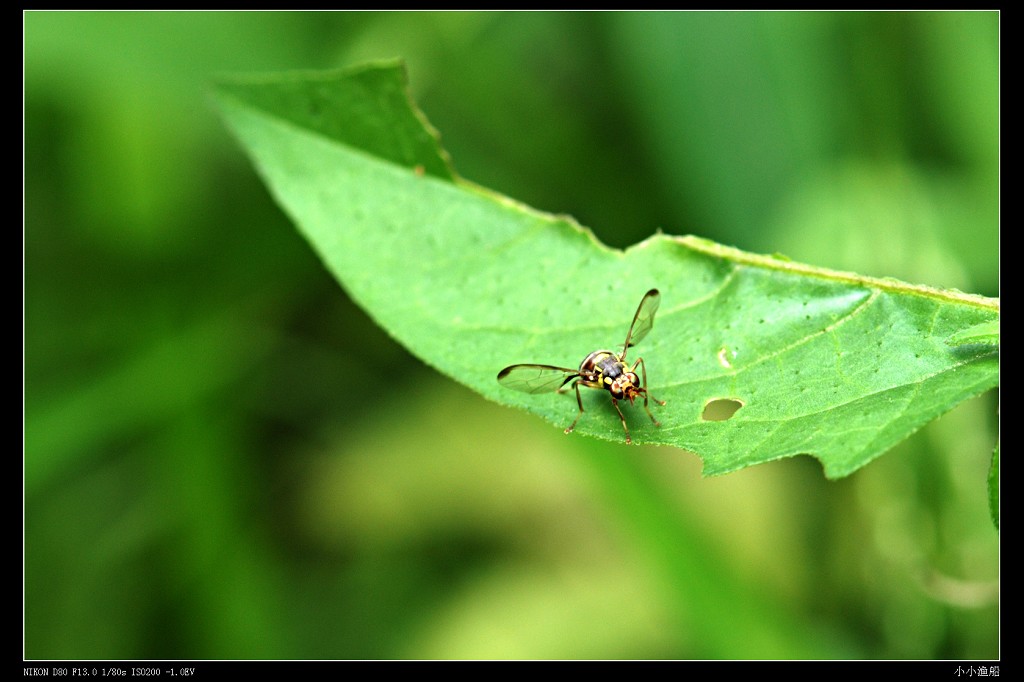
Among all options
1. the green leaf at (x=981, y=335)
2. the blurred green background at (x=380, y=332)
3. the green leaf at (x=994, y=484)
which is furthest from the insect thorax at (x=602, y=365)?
the blurred green background at (x=380, y=332)

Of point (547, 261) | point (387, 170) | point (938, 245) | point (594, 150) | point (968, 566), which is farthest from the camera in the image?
point (594, 150)

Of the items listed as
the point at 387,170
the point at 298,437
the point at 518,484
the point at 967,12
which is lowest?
the point at 518,484

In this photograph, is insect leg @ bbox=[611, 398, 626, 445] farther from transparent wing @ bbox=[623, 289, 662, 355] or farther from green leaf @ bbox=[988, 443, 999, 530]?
green leaf @ bbox=[988, 443, 999, 530]

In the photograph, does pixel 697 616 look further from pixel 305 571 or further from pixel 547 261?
pixel 305 571

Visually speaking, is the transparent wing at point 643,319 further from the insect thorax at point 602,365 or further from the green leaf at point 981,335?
the green leaf at point 981,335

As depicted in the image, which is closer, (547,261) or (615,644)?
(547,261)
